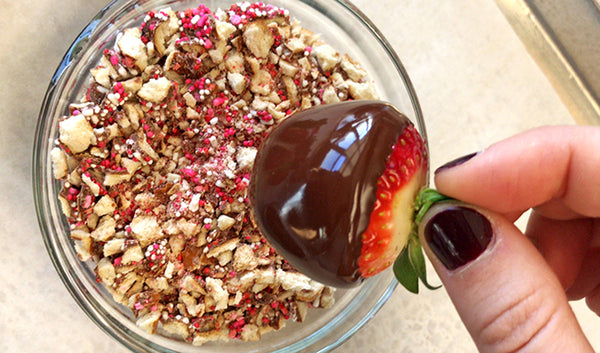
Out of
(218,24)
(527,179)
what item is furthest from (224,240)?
(527,179)

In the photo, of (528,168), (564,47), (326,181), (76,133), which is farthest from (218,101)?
(564,47)

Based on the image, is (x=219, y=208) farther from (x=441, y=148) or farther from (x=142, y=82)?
(x=441, y=148)

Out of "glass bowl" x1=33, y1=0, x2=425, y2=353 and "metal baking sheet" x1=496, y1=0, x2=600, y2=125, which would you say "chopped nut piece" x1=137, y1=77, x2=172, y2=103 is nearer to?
"glass bowl" x1=33, y1=0, x2=425, y2=353

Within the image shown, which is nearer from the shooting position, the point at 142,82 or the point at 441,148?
the point at 142,82

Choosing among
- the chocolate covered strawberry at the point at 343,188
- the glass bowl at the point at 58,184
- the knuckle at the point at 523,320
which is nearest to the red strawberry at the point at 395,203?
the chocolate covered strawberry at the point at 343,188

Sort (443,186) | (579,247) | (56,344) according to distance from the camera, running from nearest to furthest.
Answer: (443,186)
(579,247)
(56,344)
